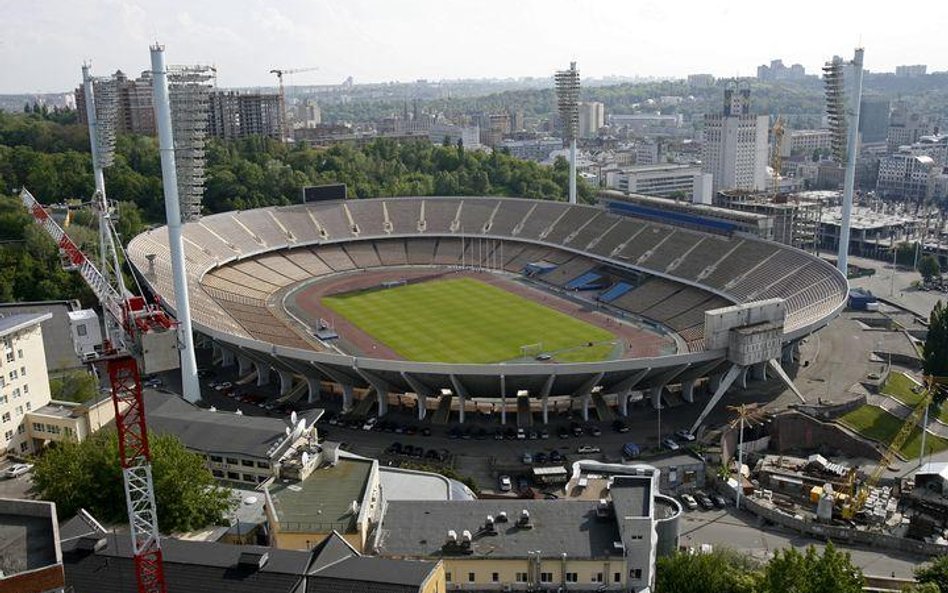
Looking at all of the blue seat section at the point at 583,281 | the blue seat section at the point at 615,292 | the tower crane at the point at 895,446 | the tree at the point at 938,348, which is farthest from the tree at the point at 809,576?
the blue seat section at the point at 583,281

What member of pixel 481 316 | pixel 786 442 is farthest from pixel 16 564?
pixel 481 316

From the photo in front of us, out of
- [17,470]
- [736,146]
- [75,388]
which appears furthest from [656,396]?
[736,146]

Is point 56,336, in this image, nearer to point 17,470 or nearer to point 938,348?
point 17,470

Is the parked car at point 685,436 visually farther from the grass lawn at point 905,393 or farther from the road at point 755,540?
the grass lawn at point 905,393

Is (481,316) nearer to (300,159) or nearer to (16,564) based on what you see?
(16,564)

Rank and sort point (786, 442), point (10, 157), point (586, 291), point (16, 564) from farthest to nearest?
point (10, 157) → point (586, 291) → point (786, 442) → point (16, 564)

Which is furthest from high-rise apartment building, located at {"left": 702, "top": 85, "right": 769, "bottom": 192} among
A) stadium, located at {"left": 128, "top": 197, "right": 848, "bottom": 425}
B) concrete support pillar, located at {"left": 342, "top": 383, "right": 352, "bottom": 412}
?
concrete support pillar, located at {"left": 342, "top": 383, "right": 352, "bottom": 412}

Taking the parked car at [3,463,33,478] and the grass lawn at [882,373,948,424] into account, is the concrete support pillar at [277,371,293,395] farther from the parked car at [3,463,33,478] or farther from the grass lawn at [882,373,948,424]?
the grass lawn at [882,373,948,424]
